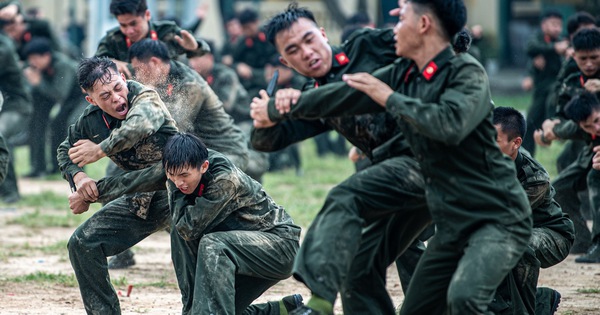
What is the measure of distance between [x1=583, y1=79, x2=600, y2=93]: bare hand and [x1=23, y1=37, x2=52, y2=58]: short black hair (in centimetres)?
724

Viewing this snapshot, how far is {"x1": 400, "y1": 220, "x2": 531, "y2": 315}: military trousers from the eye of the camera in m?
4.72

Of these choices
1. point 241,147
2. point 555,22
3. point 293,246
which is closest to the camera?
point 293,246

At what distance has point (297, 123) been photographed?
535cm

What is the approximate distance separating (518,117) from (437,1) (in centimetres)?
159

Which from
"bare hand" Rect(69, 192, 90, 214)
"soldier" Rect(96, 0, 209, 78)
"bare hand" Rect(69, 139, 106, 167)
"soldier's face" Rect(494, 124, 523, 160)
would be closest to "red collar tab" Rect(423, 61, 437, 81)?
"soldier's face" Rect(494, 124, 523, 160)

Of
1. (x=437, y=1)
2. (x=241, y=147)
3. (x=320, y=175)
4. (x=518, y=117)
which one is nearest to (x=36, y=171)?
(x=320, y=175)

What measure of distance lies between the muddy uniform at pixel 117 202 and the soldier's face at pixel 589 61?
377 centimetres

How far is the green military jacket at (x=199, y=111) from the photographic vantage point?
26.1 ft

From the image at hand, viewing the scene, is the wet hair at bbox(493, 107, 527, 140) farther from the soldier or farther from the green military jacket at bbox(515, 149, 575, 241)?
the soldier

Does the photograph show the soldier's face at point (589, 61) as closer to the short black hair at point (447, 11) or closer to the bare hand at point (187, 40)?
the bare hand at point (187, 40)

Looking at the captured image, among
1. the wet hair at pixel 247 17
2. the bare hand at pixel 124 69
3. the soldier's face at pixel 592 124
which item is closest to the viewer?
the soldier's face at pixel 592 124

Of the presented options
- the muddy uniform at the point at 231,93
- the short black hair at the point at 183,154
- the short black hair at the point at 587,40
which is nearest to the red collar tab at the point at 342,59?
the short black hair at the point at 183,154

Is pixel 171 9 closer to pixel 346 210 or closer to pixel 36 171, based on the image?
pixel 36 171

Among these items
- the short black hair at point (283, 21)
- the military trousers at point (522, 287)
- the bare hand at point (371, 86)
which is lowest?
the military trousers at point (522, 287)
